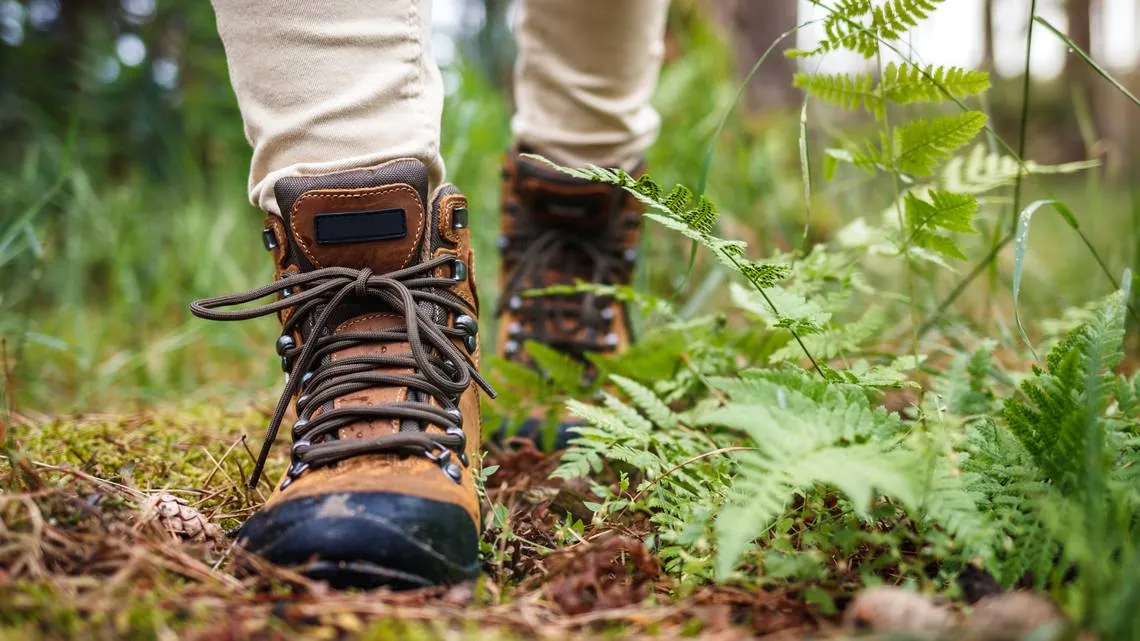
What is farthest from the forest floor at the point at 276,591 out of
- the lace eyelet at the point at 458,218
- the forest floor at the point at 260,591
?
the lace eyelet at the point at 458,218

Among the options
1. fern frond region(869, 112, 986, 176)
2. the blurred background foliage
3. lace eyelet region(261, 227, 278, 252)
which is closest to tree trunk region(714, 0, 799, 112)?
the blurred background foliage

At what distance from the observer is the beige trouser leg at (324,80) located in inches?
49.0

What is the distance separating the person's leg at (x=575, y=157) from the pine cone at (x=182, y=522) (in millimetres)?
898

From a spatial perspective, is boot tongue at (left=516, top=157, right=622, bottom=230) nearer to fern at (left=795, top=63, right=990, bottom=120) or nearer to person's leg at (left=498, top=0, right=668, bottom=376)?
person's leg at (left=498, top=0, right=668, bottom=376)

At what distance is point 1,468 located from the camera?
4.22ft

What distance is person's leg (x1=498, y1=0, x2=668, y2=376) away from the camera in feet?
6.28

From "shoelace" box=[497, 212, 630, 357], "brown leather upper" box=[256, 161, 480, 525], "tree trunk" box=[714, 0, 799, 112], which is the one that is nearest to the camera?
"brown leather upper" box=[256, 161, 480, 525]

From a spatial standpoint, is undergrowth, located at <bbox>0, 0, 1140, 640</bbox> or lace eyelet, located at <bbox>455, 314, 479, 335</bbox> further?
lace eyelet, located at <bbox>455, 314, 479, 335</bbox>

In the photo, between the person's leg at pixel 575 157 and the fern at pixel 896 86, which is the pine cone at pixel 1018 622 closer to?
the fern at pixel 896 86

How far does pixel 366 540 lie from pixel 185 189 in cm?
398

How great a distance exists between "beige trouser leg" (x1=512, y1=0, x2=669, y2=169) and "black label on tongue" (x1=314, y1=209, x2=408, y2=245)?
2.60 ft

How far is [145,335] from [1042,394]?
9.54 feet

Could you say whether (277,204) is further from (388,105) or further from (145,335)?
(145,335)

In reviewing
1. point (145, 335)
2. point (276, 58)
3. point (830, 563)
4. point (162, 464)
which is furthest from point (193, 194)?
point (830, 563)
